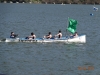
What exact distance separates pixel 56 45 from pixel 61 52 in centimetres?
400

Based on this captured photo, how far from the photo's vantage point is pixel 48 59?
37.7 metres

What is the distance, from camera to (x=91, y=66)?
115ft

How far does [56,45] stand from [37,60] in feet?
29.7

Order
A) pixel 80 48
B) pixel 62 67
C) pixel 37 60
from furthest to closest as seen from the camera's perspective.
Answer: pixel 80 48
pixel 37 60
pixel 62 67

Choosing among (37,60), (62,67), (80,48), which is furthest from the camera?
(80,48)

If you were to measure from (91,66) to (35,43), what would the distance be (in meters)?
13.1

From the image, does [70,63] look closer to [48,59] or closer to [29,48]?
[48,59]

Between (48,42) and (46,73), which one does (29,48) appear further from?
(46,73)

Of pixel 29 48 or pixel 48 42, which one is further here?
pixel 48 42

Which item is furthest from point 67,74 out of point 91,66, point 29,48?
point 29,48

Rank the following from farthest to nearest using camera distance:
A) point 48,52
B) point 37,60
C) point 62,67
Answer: point 48,52, point 37,60, point 62,67

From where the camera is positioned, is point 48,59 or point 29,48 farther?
point 29,48

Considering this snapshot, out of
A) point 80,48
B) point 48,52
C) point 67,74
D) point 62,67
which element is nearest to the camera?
point 67,74

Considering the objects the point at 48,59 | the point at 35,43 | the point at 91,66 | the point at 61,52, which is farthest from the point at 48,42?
the point at 91,66
